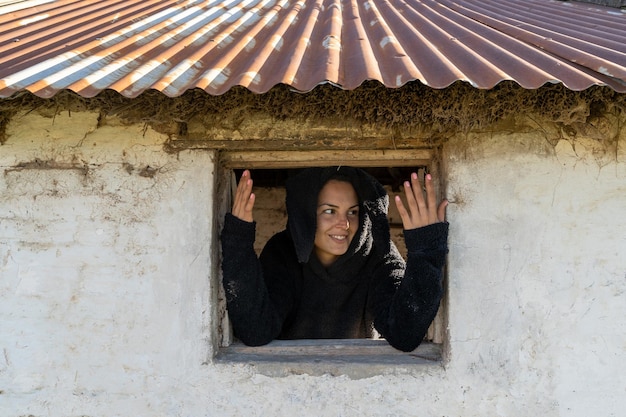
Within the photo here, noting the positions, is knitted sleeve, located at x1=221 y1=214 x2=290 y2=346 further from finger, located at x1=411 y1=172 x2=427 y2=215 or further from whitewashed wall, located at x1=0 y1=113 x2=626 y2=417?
finger, located at x1=411 y1=172 x2=427 y2=215

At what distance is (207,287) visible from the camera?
113 inches

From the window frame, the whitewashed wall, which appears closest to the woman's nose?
the window frame

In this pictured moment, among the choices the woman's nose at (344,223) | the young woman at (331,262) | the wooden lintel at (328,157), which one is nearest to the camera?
the wooden lintel at (328,157)

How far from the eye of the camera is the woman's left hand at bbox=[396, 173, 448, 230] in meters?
2.78

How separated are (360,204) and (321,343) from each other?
0.99 metres

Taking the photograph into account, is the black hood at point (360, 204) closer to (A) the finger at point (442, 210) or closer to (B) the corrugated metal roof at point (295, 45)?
(A) the finger at point (442, 210)

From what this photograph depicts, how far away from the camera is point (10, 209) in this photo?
294cm

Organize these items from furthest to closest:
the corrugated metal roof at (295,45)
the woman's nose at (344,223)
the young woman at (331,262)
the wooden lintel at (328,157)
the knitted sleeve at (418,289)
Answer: the woman's nose at (344,223), the young woman at (331,262), the wooden lintel at (328,157), the knitted sleeve at (418,289), the corrugated metal roof at (295,45)

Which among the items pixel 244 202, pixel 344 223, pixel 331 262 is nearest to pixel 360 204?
pixel 344 223

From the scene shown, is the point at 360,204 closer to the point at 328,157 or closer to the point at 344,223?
the point at 344,223

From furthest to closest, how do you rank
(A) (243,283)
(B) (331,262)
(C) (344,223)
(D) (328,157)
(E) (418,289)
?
(B) (331,262) → (C) (344,223) → (D) (328,157) → (A) (243,283) → (E) (418,289)

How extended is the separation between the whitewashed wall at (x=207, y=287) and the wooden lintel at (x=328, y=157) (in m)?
0.17

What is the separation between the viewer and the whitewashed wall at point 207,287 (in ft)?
9.14

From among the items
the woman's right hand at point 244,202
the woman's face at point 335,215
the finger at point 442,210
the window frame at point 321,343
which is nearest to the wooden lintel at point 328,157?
the window frame at point 321,343
